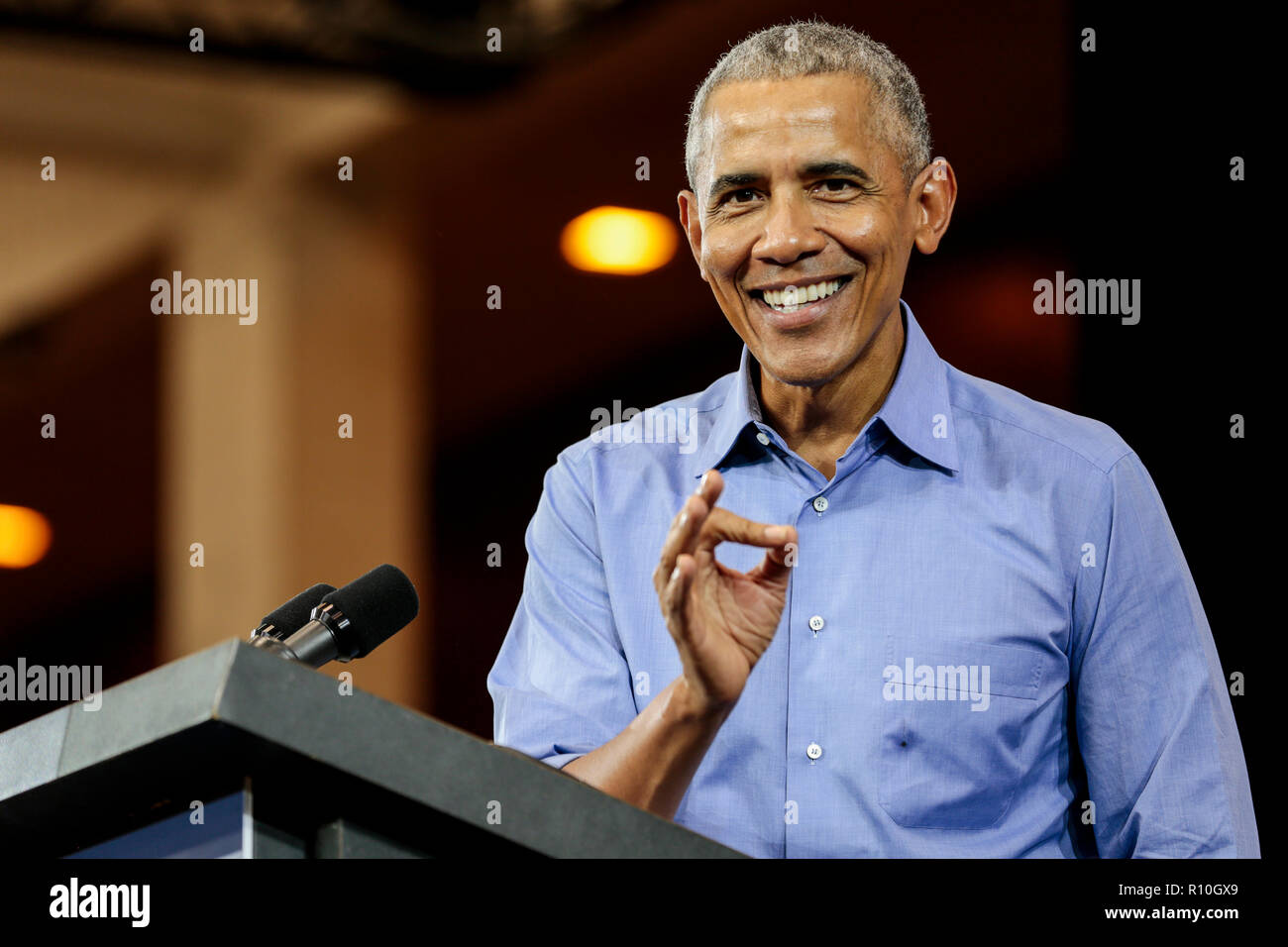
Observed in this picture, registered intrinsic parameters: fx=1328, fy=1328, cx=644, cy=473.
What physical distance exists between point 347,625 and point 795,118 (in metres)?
0.79

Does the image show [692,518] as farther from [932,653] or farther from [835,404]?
[835,404]

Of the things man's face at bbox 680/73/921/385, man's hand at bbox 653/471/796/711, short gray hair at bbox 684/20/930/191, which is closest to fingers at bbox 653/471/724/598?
man's hand at bbox 653/471/796/711

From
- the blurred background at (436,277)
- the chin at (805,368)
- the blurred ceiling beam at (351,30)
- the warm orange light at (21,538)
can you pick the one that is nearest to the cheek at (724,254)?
the chin at (805,368)

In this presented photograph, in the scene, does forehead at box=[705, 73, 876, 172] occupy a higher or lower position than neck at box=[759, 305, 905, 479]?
higher

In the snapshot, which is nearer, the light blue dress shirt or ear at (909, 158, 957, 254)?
the light blue dress shirt

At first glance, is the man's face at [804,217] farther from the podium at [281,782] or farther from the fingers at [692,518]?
the podium at [281,782]

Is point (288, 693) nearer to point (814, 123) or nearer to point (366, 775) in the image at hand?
point (366, 775)

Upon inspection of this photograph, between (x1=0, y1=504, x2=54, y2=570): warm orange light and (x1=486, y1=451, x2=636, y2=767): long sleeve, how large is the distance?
11.8ft

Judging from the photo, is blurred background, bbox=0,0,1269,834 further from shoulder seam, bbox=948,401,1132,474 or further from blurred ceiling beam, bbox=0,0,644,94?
shoulder seam, bbox=948,401,1132,474

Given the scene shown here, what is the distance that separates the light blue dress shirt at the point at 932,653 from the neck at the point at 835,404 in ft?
0.10

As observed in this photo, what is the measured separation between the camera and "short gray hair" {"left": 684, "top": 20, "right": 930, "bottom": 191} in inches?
57.9

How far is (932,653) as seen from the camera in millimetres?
1354

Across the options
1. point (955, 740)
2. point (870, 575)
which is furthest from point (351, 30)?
point (955, 740)
